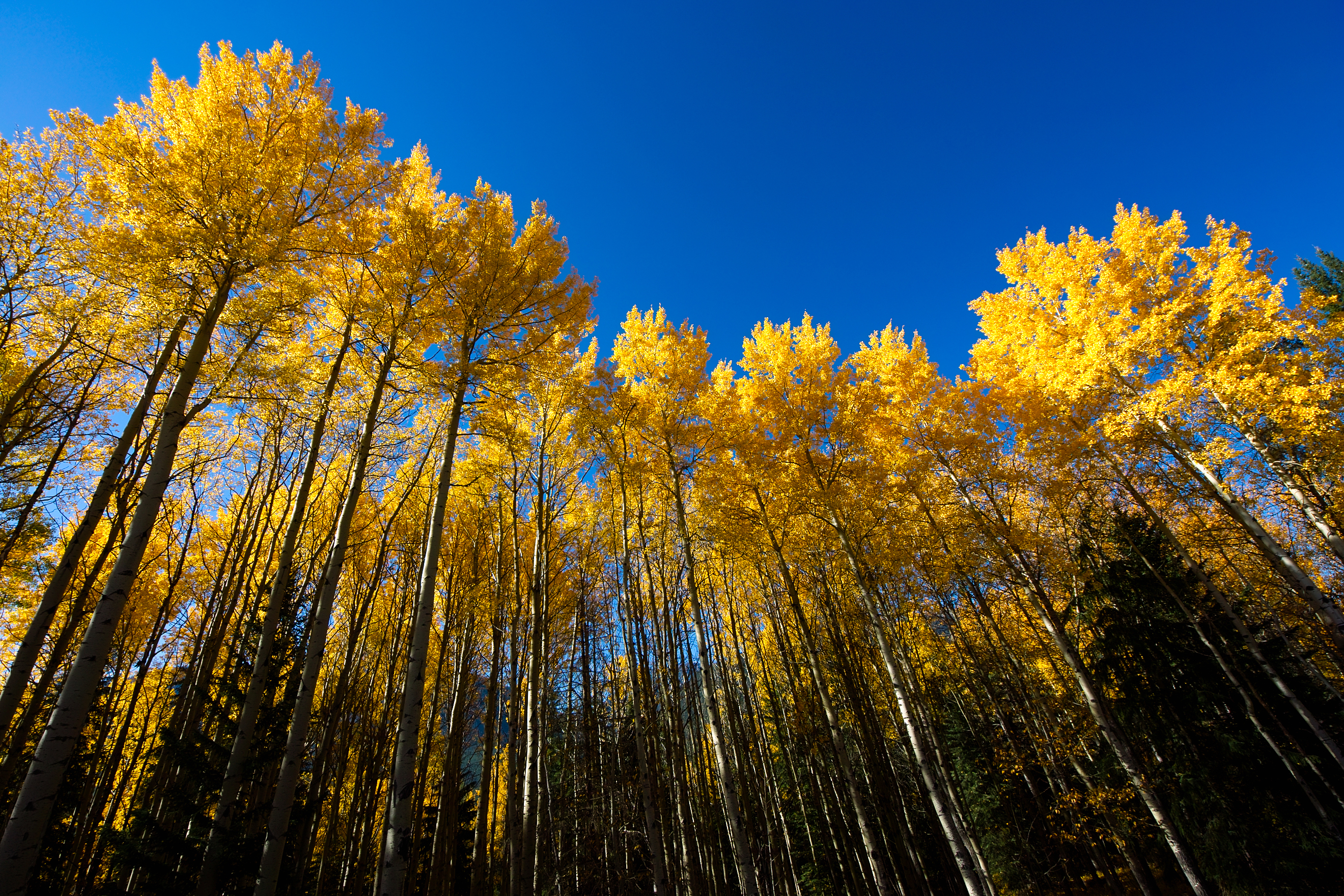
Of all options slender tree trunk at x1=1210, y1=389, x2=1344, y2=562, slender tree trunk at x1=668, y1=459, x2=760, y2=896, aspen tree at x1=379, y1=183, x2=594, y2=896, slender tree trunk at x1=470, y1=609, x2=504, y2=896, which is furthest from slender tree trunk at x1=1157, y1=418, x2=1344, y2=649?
slender tree trunk at x1=470, y1=609, x2=504, y2=896

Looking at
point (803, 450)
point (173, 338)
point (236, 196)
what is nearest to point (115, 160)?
point (236, 196)

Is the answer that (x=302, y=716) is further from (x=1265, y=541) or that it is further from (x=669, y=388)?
(x=1265, y=541)

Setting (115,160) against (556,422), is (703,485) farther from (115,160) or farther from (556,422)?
(115,160)

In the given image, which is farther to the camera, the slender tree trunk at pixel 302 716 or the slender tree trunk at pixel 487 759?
the slender tree trunk at pixel 487 759

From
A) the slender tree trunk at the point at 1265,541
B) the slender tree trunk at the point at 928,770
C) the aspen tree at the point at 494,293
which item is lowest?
the slender tree trunk at the point at 928,770

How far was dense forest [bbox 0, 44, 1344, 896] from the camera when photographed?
15.6 feet

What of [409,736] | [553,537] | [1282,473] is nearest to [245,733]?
[409,736]

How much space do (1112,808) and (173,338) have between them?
13299 mm

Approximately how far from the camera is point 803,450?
8.74 metres

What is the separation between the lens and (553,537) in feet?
27.0

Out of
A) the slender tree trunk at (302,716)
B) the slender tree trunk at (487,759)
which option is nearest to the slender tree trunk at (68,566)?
the slender tree trunk at (302,716)

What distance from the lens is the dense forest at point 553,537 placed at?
4.77 metres

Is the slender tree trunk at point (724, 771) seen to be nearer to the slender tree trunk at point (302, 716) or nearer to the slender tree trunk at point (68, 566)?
the slender tree trunk at point (302, 716)

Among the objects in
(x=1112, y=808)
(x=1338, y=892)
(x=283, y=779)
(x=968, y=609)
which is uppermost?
(x=968, y=609)
